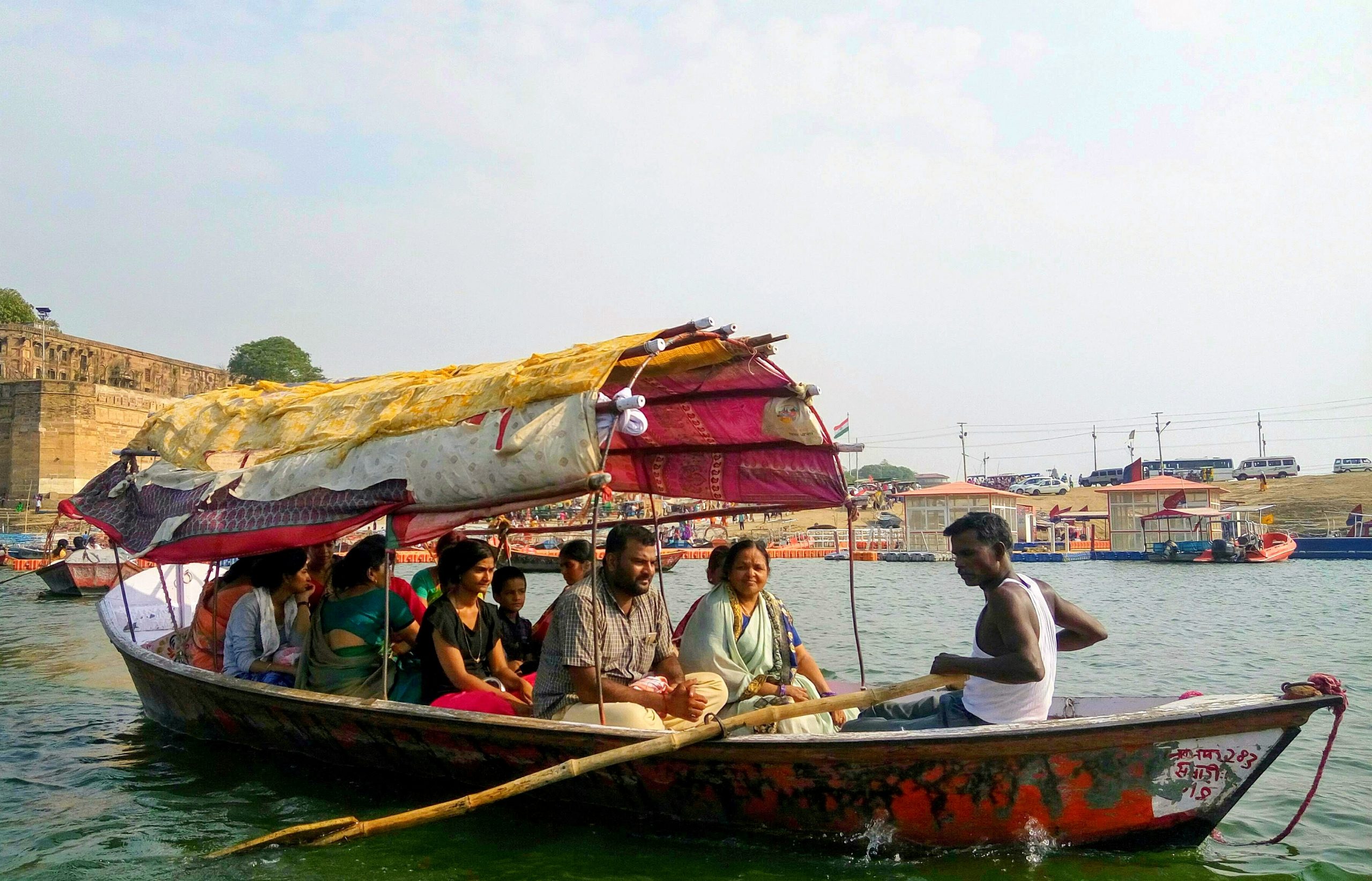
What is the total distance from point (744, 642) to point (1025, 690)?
156 centimetres

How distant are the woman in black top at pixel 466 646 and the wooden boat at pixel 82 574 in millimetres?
20095

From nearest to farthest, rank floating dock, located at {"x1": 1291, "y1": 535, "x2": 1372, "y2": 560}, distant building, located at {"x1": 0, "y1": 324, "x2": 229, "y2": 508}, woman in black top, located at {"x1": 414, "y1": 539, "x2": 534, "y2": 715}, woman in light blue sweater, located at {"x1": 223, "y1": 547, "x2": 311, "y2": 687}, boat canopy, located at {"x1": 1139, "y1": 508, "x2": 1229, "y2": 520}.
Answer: woman in black top, located at {"x1": 414, "y1": 539, "x2": 534, "y2": 715}
woman in light blue sweater, located at {"x1": 223, "y1": 547, "x2": 311, "y2": 687}
floating dock, located at {"x1": 1291, "y1": 535, "x2": 1372, "y2": 560}
boat canopy, located at {"x1": 1139, "y1": 508, "x2": 1229, "y2": 520}
distant building, located at {"x1": 0, "y1": 324, "x2": 229, "y2": 508}

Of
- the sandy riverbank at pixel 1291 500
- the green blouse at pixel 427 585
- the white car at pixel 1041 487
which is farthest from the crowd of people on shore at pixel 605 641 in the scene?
the white car at pixel 1041 487

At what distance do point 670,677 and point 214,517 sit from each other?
330 cm

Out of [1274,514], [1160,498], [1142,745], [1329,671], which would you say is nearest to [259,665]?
[1142,745]

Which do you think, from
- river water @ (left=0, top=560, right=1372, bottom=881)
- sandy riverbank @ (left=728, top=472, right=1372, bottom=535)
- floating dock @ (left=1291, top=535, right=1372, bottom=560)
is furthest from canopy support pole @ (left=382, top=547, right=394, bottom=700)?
floating dock @ (left=1291, top=535, right=1372, bottom=560)

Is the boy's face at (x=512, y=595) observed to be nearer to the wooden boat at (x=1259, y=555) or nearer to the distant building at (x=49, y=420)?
the wooden boat at (x=1259, y=555)

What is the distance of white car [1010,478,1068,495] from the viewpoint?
65675 millimetres

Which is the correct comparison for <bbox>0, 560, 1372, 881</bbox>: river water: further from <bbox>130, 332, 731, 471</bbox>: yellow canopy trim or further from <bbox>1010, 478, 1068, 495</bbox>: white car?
<bbox>1010, 478, 1068, 495</bbox>: white car

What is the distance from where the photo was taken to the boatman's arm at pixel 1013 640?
4.56m

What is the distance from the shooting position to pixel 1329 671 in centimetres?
1230

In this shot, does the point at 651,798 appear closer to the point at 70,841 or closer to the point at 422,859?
the point at 422,859

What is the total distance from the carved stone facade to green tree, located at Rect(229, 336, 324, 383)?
13.4 m

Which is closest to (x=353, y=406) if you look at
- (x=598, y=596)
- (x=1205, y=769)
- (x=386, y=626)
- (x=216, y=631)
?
(x=386, y=626)
